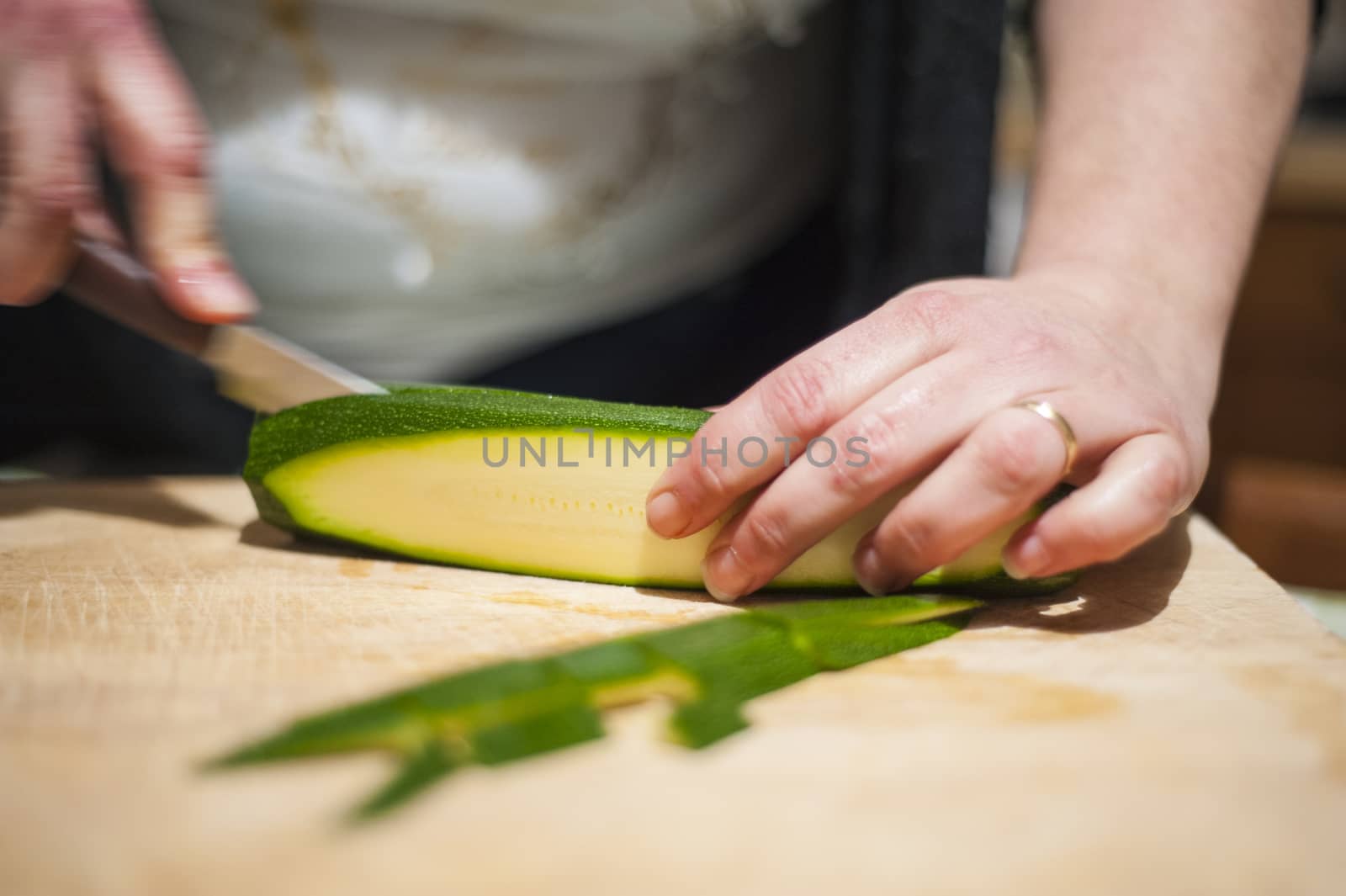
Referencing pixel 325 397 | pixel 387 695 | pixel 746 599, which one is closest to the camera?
pixel 387 695

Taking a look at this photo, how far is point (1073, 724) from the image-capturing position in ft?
3.03

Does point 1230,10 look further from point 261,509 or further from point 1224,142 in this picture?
point 261,509

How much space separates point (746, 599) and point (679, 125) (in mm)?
1205

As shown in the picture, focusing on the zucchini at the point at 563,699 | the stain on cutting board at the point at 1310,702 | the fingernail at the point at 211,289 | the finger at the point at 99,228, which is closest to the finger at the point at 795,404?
the zucchini at the point at 563,699

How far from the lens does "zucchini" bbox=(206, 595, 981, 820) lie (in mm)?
823

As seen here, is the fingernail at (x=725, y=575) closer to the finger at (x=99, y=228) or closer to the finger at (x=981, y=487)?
the finger at (x=981, y=487)

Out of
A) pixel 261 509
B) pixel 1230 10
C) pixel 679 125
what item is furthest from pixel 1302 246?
pixel 261 509

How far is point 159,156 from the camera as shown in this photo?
145 centimetres

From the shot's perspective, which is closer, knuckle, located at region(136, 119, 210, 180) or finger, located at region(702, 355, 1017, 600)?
finger, located at region(702, 355, 1017, 600)

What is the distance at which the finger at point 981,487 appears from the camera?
3.64 ft

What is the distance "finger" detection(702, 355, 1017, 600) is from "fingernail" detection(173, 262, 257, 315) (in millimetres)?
941

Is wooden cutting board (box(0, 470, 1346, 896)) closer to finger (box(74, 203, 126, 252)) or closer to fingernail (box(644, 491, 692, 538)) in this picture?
fingernail (box(644, 491, 692, 538))

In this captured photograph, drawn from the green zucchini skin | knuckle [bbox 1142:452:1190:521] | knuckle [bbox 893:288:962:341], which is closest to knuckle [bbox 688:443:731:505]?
the green zucchini skin

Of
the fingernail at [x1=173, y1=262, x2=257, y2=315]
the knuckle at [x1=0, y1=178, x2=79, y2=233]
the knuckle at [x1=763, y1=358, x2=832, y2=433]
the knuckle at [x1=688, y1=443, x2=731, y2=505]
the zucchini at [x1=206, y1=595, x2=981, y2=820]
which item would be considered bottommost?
the zucchini at [x1=206, y1=595, x2=981, y2=820]
